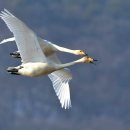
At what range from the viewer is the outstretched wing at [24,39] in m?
46.2

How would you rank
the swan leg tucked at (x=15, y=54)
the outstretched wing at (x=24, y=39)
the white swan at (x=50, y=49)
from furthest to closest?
the swan leg tucked at (x=15, y=54), the white swan at (x=50, y=49), the outstretched wing at (x=24, y=39)

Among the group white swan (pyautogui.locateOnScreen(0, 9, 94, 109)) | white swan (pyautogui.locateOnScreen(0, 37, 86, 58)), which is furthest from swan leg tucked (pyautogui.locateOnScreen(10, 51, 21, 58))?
white swan (pyautogui.locateOnScreen(0, 9, 94, 109))

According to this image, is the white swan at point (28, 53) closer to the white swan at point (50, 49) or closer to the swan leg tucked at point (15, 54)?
the white swan at point (50, 49)

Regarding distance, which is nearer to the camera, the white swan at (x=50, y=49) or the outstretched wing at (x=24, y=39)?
the outstretched wing at (x=24, y=39)

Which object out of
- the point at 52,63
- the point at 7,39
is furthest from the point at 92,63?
the point at 7,39

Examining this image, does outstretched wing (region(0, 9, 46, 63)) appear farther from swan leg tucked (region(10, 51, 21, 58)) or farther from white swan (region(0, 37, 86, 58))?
swan leg tucked (region(10, 51, 21, 58))

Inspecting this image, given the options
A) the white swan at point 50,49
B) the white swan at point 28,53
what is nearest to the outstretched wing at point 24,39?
the white swan at point 28,53

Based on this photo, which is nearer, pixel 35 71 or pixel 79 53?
pixel 35 71

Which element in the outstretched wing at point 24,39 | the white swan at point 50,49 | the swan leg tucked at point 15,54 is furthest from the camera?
the swan leg tucked at point 15,54

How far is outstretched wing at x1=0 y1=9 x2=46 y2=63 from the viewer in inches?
1817

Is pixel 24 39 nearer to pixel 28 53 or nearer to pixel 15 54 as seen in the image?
pixel 28 53

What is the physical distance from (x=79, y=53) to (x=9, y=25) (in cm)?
497

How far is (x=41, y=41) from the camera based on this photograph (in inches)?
1927

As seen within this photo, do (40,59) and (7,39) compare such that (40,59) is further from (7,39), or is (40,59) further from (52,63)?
(7,39)
